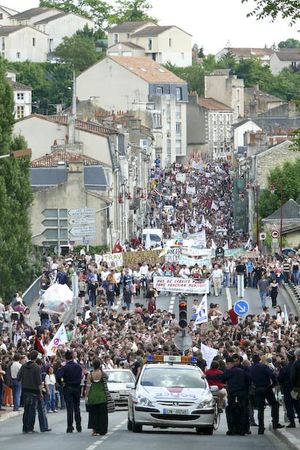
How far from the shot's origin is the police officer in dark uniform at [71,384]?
33469mm

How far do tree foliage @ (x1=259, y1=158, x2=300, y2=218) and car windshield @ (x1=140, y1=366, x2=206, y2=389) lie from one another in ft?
271

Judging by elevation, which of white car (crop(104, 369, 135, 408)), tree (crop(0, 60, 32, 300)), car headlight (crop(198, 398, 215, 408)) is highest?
tree (crop(0, 60, 32, 300))

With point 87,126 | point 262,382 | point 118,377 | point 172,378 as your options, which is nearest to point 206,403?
point 172,378

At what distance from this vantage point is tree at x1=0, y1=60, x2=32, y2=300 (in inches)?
2874

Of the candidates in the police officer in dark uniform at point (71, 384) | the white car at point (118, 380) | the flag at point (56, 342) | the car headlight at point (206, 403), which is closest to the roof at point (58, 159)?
the flag at point (56, 342)

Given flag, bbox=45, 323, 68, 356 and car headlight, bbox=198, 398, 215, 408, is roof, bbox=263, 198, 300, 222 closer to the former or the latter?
flag, bbox=45, 323, 68, 356

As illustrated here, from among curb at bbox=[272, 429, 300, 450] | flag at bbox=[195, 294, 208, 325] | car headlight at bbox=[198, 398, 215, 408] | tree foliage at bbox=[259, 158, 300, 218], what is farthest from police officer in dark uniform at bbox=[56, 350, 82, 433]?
tree foliage at bbox=[259, 158, 300, 218]

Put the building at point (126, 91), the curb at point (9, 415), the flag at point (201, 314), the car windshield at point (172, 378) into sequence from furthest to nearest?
1. the building at point (126, 91)
2. the flag at point (201, 314)
3. the curb at point (9, 415)
4. the car windshield at point (172, 378)

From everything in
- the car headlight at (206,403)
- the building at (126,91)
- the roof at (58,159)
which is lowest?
the car headlight at (206,403)

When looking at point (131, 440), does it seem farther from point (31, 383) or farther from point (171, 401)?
point (31, 383)

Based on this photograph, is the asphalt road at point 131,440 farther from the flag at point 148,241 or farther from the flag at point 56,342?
the flag at point 148,241

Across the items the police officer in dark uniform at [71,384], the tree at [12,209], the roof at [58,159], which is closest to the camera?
the police officer in dark uniform at [71,384]

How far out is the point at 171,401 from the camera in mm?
32438

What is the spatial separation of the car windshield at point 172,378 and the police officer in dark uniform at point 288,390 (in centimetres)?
157
